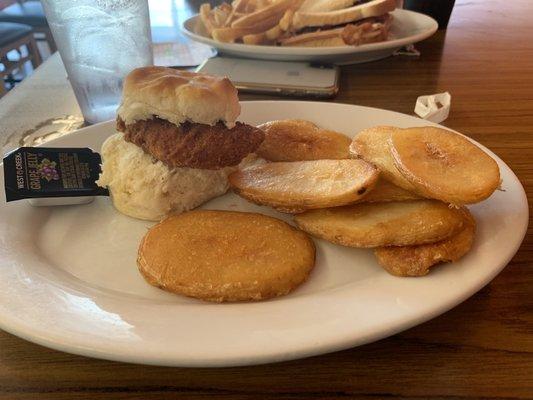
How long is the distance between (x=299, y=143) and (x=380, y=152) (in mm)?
221

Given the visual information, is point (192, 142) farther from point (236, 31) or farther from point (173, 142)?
point (236, 31)

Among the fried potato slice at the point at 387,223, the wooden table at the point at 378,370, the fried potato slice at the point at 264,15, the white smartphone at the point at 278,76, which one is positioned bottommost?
the wooden table at the point at 378,370

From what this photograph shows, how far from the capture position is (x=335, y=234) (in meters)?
0.72

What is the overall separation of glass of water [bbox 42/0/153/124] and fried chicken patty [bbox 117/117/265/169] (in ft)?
1.48

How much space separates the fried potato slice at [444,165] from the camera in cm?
66

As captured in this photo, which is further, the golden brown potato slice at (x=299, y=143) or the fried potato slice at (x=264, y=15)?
the fried potato slice at (x=264, y=15)

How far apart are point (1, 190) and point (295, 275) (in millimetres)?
631

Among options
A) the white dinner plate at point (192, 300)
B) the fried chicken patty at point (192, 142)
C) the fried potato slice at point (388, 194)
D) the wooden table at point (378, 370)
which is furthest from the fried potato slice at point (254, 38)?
the wooden table at point (378, 370)

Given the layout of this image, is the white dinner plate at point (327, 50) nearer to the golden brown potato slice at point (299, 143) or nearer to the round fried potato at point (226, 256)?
the golden brown potato slice at point (299, 143)

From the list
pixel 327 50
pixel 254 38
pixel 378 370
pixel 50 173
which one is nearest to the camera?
pixel 378 370

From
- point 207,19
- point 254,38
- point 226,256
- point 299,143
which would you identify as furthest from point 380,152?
point 207,19

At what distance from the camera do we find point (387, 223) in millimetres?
691

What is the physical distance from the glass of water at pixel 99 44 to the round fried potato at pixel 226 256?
2.16 feet

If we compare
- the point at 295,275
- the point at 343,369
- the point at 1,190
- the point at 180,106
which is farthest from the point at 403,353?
the point at 1,190
